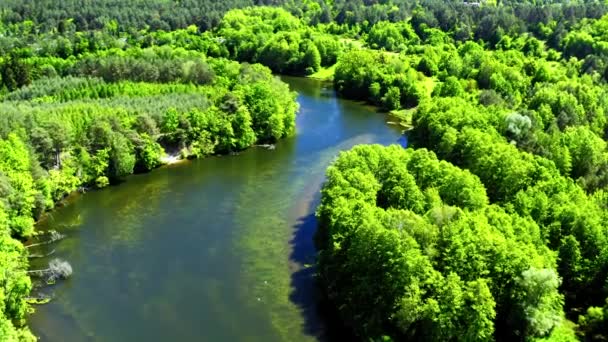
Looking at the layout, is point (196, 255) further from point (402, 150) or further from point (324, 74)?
point (324, 74)

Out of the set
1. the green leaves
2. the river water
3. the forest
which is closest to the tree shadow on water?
the river water

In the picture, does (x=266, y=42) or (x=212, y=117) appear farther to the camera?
(x=266, y=42)

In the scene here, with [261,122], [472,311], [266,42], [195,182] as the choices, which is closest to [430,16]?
[266,42]

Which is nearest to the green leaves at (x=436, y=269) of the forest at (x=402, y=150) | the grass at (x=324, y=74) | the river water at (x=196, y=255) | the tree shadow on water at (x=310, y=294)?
the forest at (x=402, y=150)

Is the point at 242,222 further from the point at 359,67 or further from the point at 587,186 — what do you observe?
the point at 359,67

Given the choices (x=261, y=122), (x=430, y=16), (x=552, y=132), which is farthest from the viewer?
(x=430, y=16)

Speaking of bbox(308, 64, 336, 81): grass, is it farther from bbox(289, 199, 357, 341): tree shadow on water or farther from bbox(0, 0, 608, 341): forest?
bbox(289, 199, 357, 341): tree shadow on water

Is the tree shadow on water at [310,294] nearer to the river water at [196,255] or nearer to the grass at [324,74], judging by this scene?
the river water at [196,255]
